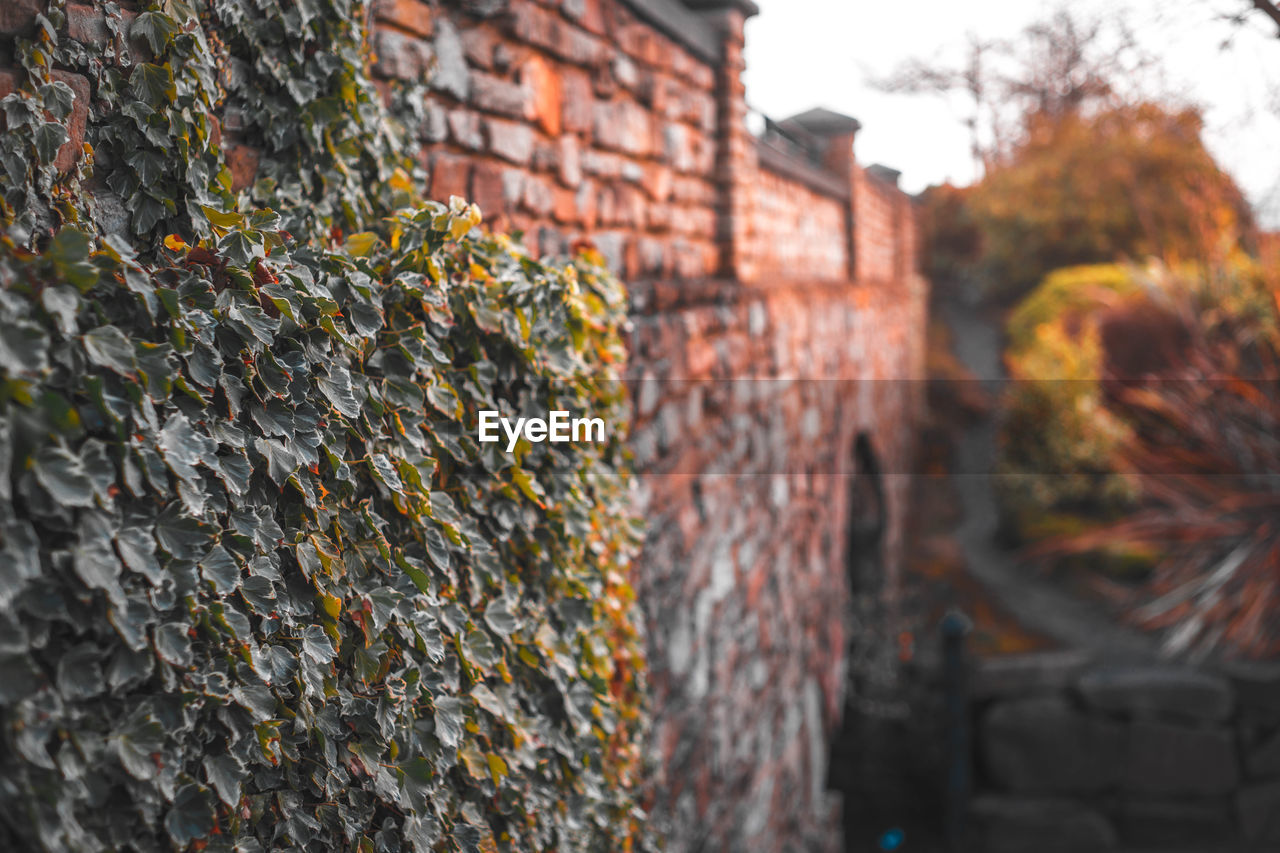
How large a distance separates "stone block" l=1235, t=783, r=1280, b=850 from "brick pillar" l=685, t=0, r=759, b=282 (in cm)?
538

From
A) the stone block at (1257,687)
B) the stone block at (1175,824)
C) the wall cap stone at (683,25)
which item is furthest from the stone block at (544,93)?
the stone block at (1175,824)

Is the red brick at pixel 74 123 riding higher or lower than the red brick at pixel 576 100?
lower

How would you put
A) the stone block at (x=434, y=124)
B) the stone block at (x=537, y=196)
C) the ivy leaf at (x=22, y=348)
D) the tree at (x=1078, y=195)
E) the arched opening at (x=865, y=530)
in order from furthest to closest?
1. the tree at (x=1078, y=195)
2. the arched opening at (x=865, y=530)
3. the stone block at (x=537, y=196)
4. the stone block at (x=434, y=124)
5. the ivy leaf at (x=22, y=348)

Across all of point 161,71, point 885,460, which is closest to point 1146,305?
point 885,460

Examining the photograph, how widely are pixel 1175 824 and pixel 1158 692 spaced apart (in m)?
0.99

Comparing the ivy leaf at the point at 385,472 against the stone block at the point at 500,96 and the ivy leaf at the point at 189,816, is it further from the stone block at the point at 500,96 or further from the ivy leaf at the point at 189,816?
the stone block at the point at 500,96

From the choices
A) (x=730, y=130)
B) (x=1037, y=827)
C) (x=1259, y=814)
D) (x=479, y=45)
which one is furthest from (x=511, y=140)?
(x=1259, y=814)

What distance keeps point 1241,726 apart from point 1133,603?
1308mm

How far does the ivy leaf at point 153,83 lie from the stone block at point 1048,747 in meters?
6.88

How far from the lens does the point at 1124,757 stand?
21.6 feet

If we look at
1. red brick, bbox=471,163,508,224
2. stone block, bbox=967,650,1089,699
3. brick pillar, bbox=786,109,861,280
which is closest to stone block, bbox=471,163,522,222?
red brick, bbox=471,163,508,224

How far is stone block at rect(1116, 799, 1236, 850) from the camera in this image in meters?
6.45

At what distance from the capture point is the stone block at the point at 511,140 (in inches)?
90.4

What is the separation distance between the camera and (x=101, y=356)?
1.04 meters
